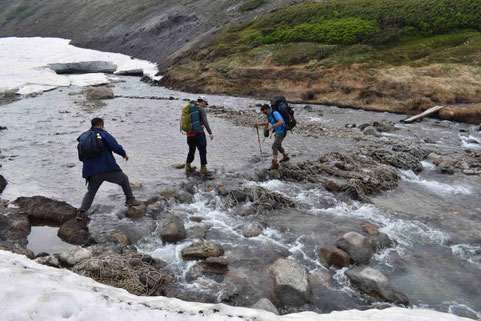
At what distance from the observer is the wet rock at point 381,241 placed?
7.69 m

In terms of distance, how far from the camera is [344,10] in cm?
4878

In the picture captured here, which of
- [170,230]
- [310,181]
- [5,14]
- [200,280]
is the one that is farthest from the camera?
[5,14]

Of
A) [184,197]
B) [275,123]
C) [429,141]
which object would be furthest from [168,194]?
[429,141]

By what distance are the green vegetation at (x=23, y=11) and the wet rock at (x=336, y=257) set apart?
449ft

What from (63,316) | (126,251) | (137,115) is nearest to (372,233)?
(126,251)

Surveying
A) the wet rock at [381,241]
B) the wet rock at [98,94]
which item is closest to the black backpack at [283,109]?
the wet rock at [381,241]

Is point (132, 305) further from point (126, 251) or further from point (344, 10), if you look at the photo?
point (344, 10)

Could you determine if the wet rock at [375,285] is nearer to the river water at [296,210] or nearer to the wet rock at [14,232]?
the river water at [296,210]

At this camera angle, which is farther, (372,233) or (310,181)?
(310,181)

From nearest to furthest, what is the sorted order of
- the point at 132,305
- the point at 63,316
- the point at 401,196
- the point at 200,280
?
1. the point at 63,316
2. the point at 132,305
3. the point at 200,280
4. the point at 401,196

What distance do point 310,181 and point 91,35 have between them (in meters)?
84.4

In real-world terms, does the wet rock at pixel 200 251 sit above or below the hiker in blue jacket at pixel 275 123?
below

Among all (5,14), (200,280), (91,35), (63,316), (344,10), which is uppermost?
(5,14)

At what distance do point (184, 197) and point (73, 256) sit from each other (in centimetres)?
406
